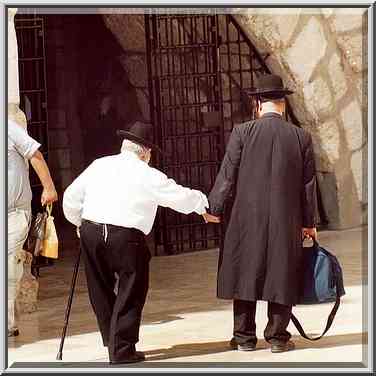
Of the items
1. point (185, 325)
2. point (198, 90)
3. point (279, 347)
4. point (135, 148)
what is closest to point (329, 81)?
point (198, 90)

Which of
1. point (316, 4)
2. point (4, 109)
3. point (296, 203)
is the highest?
point (316, 4)

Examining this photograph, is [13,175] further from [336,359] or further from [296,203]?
[336,359]

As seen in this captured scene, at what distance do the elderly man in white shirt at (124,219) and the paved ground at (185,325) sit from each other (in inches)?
11.0

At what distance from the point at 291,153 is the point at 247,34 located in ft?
17.1

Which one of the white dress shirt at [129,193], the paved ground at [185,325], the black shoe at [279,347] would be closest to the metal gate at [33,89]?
the paved ground at [185,325]

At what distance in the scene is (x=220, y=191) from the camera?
804cm

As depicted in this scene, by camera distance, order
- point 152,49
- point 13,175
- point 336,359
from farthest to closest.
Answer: point 152,49
point 13,175
point 336,359

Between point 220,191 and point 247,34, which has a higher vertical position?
point 247,34

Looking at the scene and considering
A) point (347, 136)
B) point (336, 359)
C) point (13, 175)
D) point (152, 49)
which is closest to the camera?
point (336, 359)

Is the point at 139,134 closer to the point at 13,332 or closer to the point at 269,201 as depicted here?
the point at 269,201

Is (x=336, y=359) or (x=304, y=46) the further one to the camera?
(x=304, y=46)

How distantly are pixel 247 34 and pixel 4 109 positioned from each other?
17.2ft

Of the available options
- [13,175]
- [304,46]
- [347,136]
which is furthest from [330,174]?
[13,175]

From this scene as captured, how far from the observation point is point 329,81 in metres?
13.3
